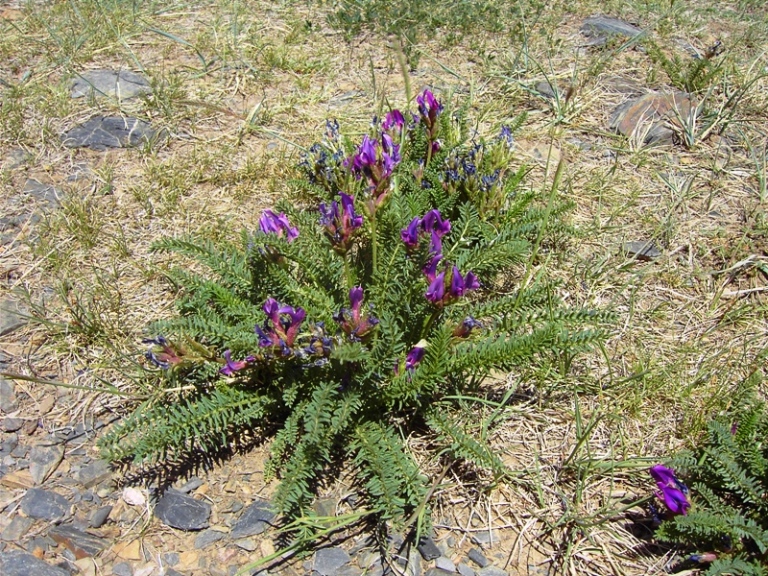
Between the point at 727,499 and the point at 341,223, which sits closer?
the point at 727,499

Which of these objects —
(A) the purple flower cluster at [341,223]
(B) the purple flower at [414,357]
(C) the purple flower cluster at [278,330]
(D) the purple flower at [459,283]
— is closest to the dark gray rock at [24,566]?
(C) the purple flower cluster at [278,330]

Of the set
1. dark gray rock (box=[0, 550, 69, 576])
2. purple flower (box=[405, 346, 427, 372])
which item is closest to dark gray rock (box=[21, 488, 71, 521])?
dark gray rock (box=[0, 550, 69, 576])

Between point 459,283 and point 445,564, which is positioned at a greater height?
point 459,283

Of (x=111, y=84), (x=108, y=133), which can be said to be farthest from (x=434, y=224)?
(x=111, y=84)

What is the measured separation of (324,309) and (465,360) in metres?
0.52

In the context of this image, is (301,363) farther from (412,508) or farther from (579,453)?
(579,453)

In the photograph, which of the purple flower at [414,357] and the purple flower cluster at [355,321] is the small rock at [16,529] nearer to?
the purple flower cluster at [355,321]

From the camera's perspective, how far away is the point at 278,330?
86.6 inches

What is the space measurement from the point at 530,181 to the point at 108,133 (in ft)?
6.98

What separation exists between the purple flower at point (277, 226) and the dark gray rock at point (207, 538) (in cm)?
101

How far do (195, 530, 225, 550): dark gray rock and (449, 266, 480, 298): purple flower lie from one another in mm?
1029

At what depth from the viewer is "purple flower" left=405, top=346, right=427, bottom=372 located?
229 cm

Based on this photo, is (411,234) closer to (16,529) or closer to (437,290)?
(437,290)

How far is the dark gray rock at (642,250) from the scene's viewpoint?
3094mm
